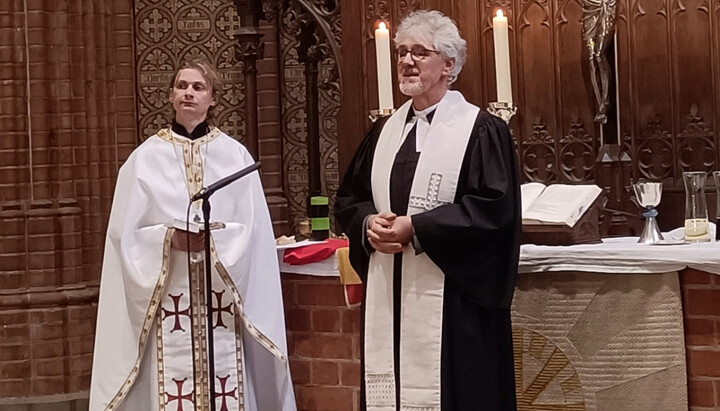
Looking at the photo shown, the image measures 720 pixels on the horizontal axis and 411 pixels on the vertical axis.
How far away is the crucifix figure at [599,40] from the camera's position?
5020 millimetres

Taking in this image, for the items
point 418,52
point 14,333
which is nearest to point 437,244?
point 418,52

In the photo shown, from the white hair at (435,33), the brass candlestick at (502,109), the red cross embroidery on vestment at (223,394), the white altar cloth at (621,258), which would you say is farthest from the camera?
the red cross embroidery on vestment at (223,394)

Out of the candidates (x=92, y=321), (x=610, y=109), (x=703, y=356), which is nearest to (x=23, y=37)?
(x=92, y=321)

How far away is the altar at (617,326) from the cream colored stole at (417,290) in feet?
2.19

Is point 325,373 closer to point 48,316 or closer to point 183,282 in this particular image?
point 183,282

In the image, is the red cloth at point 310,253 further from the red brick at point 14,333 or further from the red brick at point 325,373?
the red brick at point 14,333

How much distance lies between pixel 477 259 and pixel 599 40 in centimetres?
197

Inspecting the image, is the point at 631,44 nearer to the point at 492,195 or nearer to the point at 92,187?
the point at 492,195

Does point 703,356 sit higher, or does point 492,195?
point 492,195

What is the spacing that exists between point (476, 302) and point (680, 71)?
2220 mm

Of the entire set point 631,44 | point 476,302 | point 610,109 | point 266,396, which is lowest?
point 266,396

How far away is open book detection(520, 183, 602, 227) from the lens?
4242 mm

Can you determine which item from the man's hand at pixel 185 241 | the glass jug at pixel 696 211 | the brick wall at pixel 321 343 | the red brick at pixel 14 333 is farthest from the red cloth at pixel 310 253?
the red brick at pixel 14 333

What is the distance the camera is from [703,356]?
13.1ft
